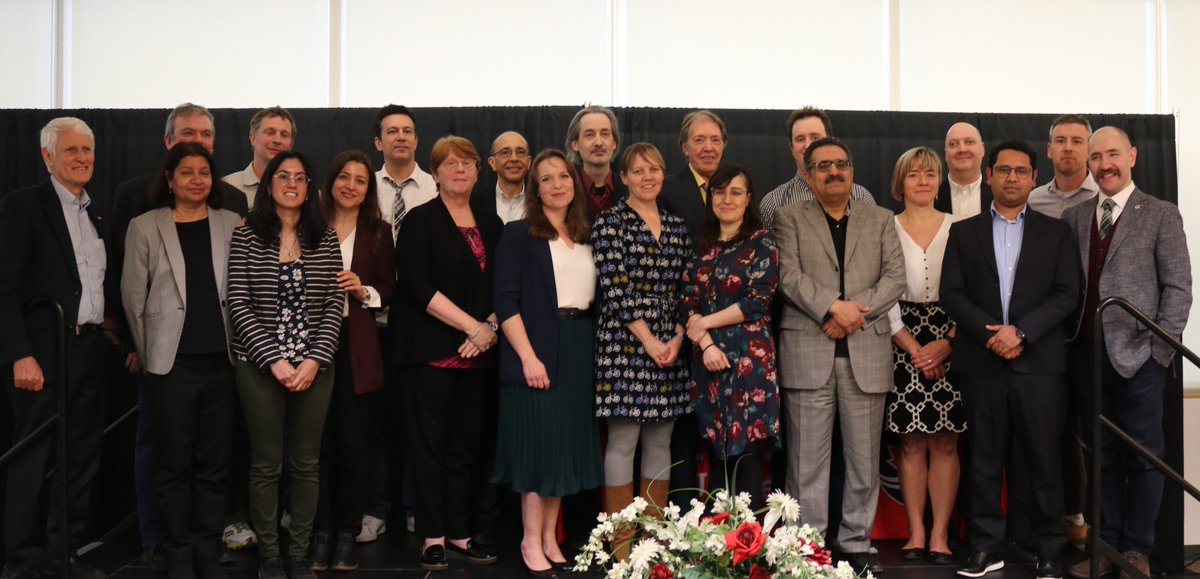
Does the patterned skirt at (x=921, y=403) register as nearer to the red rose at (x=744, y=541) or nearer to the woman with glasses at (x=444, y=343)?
the woman with glasses at (x=444, y=343)

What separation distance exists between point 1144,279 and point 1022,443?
2.53 ft

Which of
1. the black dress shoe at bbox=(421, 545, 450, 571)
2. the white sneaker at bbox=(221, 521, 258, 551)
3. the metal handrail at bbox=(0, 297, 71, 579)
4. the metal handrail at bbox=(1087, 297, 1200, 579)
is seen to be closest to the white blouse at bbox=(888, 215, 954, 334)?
the metal handrail at bbox=(1087, 297, 1200, 579)

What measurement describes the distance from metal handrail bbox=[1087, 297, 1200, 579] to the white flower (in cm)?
239

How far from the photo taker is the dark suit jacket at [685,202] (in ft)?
13.2

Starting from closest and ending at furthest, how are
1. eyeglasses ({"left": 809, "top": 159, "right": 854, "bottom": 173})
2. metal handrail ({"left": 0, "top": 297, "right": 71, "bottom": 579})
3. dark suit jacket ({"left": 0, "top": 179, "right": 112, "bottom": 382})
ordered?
metal handrail ({"left": 0, "top": 297, "right": 71, "bottom": 579})
dark suit jacket ({"left": 0, "top": 179, "right": 112, "bottom": 382})
eyeglasses ({"left": 809, "top": 159, "right": 854, "bottom": 173})

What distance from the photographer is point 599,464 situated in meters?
3.81

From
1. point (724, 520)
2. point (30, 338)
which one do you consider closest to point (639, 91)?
point (30, 338)

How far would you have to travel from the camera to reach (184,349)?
3.66m

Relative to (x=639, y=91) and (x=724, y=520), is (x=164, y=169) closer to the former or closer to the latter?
(x=724, y=520)

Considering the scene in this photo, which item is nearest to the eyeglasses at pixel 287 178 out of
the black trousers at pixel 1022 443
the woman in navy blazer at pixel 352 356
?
the woman in navy blazer at pixel 352 356

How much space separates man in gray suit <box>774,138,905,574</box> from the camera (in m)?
3.81

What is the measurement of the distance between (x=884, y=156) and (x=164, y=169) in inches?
173

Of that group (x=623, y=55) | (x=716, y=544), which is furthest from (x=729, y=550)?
(x=623, y=55)

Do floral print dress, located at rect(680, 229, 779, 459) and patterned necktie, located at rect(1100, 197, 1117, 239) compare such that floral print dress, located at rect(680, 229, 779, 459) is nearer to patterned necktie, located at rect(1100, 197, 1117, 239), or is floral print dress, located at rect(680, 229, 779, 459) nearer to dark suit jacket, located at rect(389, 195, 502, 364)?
dark suit jacket, located at rect(389, 195, 502, 364)
